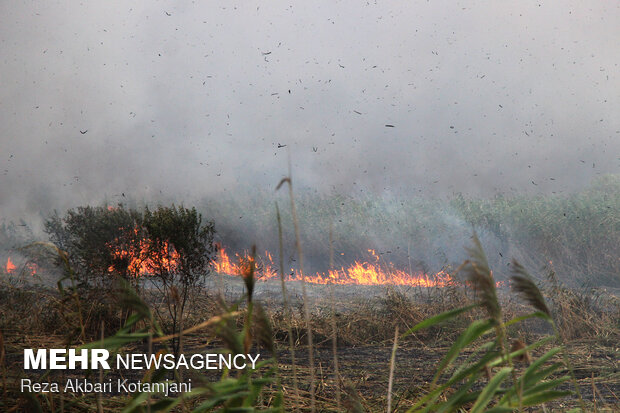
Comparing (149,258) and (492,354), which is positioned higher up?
(149,258)

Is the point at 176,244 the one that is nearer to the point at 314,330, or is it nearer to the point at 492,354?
the point at 314,330

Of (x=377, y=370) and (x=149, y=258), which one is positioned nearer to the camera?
(x=377, y=370)

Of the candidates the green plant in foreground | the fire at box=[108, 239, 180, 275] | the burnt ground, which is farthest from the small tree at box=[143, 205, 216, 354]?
the green plant in foreground

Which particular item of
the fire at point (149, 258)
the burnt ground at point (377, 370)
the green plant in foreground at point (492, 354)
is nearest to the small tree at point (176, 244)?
the fire at point (149, 258)

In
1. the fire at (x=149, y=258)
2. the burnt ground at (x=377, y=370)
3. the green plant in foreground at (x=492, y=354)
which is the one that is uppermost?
the fire at (x=149, y=258)

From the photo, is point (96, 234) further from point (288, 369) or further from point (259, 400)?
point (259, 400)

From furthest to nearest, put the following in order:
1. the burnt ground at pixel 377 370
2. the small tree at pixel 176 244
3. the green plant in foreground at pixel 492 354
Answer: the small tree at pixel 176 244
the burnt ground at pixel 377 370
the green plant in foreground at pixel 492 354

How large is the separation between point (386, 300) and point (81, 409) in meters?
4.61

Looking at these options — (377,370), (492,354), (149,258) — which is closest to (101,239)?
(149,258)

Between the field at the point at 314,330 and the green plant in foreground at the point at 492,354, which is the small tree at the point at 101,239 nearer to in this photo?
the field at the point at 314,330

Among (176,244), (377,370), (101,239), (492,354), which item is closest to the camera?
(492,354)

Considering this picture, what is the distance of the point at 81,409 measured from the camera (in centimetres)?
202

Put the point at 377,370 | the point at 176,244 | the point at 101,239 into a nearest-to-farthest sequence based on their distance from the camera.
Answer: the point at 377,370 < the point at 176,244 < the point at 101,239

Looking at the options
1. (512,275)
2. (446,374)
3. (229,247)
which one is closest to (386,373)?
(446,374)
